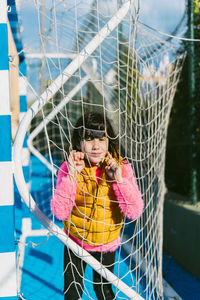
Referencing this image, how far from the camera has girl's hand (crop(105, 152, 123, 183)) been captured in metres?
1.62

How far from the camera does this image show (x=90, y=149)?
166cm

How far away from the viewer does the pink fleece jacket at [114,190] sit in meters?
1.59

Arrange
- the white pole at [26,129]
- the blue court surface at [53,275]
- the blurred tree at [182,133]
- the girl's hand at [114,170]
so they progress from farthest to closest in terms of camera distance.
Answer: the blurred tree at [182,133] < the blue court surface at [53,275] < the girl's hand at [114,170] < the white pole at [26,129]

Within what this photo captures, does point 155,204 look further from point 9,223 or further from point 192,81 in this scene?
point 9,223

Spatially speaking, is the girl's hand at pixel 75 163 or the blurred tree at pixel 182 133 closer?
the girl's hand at pixel 75 163

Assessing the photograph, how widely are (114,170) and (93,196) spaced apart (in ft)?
0.53

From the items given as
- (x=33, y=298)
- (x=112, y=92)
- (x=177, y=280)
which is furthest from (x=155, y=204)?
(x=112, y=92)

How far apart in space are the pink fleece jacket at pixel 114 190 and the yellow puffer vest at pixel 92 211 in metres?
0.03

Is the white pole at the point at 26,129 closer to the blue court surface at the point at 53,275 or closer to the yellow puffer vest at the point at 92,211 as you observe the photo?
the yellow puffer vest at the point at 92,211

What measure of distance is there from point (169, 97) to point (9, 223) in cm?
181

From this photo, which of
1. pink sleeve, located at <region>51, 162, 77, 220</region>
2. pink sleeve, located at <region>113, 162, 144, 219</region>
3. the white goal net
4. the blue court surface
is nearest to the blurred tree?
the white goal net

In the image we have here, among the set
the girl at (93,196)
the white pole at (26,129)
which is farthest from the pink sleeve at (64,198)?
the white pole at (26,129)

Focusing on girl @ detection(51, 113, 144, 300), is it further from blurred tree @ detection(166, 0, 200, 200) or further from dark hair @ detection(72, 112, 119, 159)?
blurred tree @ detection(166, 0, 200, 200)

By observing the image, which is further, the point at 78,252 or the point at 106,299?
the point at 106,299
